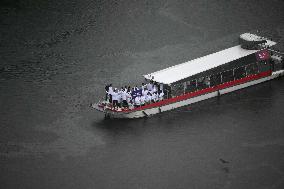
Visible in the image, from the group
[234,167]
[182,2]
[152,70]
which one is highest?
[182,2]

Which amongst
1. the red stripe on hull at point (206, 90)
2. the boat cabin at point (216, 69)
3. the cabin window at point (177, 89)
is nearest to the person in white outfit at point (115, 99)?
the red stripe on hull at point (206, 90)

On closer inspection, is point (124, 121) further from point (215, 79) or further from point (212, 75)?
point (215, 79)

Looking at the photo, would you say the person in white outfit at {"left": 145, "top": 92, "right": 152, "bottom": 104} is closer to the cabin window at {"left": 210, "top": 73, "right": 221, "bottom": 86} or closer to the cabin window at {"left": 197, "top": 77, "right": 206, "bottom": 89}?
the cabin window at {"left": 197, "top": 77, "right": 206, "bottom": 89}

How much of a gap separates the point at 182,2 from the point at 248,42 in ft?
64.9

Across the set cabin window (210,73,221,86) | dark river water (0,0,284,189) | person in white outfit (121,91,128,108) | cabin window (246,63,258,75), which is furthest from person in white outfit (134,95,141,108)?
cabin window (246,63,258,75)

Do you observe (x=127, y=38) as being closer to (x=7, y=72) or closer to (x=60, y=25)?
(x=60, y=25)

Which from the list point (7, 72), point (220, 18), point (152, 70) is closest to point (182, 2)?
point (220, 18)

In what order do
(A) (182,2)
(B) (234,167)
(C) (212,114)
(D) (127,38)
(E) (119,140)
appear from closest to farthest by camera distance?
(B) (234,167) < (E) (119,140) < (C) (212,114) < (D) (127,38) < (A) (182,2)

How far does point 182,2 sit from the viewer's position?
81062 millimetres

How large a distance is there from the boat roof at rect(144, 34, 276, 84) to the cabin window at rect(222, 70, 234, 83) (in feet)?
3.13

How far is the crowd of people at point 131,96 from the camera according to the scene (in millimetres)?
56406

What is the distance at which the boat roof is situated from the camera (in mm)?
58906

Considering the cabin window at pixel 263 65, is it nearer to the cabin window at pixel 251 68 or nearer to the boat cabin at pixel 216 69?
the boat cabin at pixel 216 69

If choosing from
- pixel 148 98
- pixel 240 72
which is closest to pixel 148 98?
pixel 148 98
